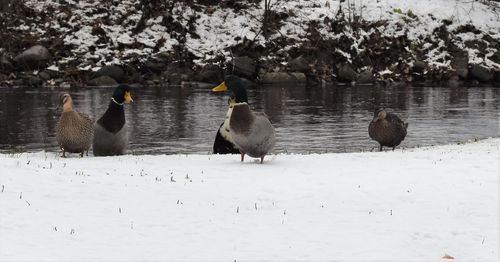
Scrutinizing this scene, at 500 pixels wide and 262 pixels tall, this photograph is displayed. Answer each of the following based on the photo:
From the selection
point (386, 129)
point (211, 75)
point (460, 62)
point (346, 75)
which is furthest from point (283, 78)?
point (386, 129)

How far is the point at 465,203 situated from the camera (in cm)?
968

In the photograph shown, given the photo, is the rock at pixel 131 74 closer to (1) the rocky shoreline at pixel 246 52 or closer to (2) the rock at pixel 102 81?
(1) the rocky shoreline at pixel 246 52

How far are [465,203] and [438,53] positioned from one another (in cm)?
4164

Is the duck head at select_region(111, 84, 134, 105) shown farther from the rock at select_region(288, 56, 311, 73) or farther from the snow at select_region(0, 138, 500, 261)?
the rock at select_region(288, 56, 311, 73)

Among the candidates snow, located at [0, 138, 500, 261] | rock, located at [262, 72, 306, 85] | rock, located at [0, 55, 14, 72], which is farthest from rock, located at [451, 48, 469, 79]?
snow, located at [0, 138, 500, 261]

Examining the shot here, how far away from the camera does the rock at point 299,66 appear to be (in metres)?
46.3

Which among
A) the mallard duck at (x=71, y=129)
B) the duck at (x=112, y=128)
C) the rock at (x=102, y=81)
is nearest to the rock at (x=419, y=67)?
the rock at (x=102, y=81)

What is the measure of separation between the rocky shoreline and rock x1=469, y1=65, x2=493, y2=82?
0.07 meters

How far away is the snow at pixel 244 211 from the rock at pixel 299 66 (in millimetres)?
33930

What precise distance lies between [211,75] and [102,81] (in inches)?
265

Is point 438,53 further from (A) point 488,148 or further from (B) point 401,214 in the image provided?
(B) point 401,214

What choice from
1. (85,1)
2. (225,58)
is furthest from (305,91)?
(85,1)

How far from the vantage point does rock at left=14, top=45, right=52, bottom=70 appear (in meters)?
43.5

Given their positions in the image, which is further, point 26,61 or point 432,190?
point 26,61
